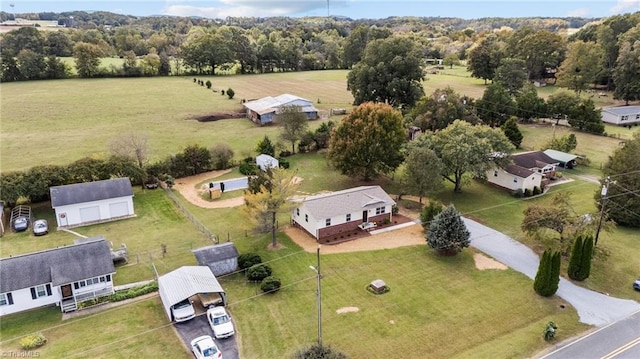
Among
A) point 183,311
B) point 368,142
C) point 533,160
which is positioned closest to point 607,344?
point 183,311

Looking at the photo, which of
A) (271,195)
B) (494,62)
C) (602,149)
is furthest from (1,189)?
(494,62)

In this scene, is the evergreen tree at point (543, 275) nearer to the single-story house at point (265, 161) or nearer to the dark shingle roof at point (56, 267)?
the dark shingle roof at point (56, 267)

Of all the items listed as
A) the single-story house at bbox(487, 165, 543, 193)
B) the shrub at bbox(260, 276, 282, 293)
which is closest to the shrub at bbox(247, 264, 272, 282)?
the shrub at bbox(260, 276, 282, 293)

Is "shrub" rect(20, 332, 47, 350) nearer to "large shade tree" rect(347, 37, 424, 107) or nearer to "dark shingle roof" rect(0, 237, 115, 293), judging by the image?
"dark shingle roof" rect(0, 237, 115, 293)

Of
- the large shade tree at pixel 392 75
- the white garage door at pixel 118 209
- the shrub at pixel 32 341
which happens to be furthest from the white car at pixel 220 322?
the large shade tree at pixel 392 75

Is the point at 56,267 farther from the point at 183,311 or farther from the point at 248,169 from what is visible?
the point at 248,169

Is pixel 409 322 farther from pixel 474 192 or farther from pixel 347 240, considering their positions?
pixel 474 192
